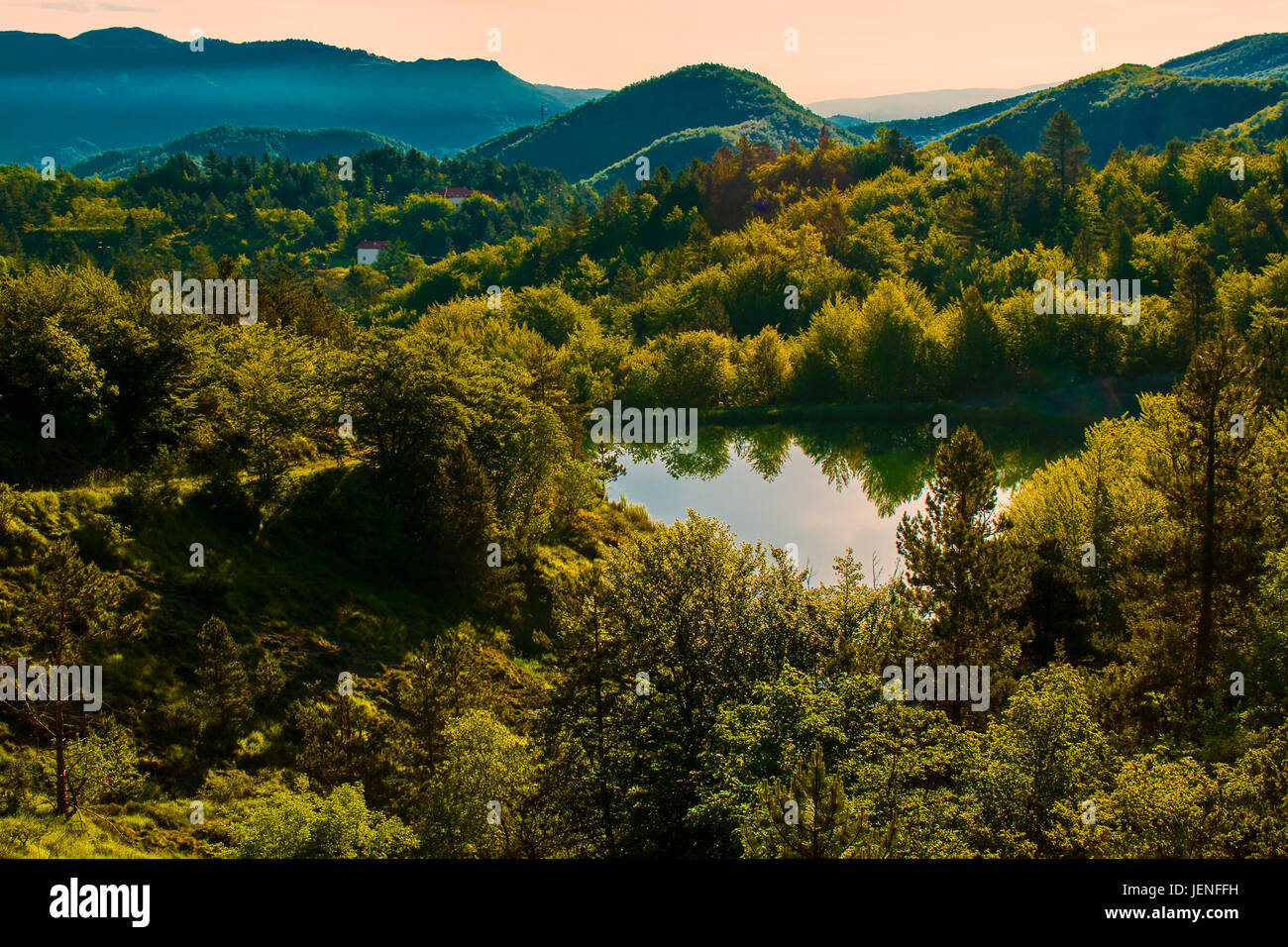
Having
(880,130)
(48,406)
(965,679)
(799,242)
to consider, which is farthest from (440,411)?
(880,130)

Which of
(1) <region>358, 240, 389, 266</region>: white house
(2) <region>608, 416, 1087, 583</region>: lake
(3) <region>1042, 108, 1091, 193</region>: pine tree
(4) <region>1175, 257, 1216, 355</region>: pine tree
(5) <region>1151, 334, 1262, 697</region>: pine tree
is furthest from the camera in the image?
(1) <region>358, 240, 389, 266</region>: white house

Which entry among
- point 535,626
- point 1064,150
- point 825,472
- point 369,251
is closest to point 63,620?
point 535,626

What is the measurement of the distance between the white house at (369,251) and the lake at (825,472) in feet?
380

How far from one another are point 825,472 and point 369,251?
442 feet

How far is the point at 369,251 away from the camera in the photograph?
182 meters

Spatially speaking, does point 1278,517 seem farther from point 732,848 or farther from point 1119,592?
point 732,848

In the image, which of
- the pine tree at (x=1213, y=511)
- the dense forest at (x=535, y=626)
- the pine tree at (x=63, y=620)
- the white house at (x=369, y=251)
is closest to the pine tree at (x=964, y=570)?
the dense forest at (x=535, y=626)

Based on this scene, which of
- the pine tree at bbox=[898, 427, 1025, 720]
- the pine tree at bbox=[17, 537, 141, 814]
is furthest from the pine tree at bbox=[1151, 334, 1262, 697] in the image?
the pine tree at bbox=[17, 537, 141, 814]

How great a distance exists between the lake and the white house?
115895mm

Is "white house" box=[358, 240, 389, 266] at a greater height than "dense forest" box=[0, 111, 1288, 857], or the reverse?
"white house" box=[358, 240, 389, 266]

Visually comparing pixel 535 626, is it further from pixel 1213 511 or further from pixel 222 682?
pixel 1213 511

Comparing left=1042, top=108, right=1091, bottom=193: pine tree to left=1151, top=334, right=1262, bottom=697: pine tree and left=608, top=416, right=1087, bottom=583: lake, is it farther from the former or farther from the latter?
left=1151, top=334, right=1262, bottom=697: pine tree

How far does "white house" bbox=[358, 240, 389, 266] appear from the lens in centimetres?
18075

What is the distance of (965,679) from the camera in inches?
1108
